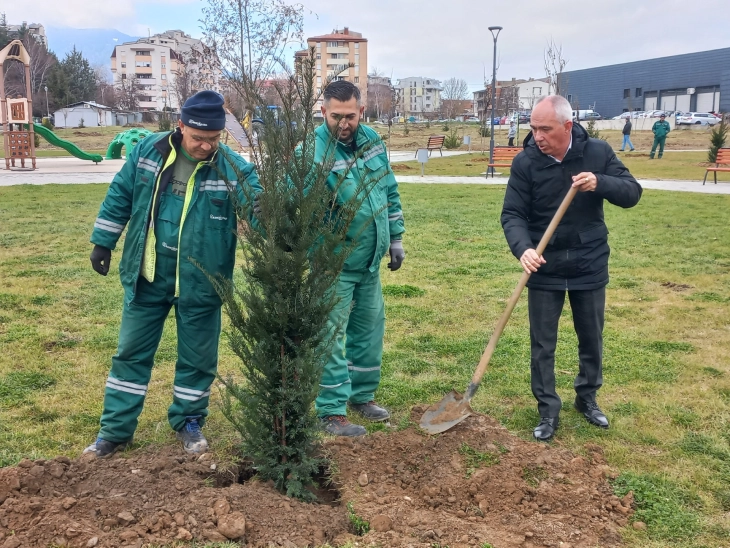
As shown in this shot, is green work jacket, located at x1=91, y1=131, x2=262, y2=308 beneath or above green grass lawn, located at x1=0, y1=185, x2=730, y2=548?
above

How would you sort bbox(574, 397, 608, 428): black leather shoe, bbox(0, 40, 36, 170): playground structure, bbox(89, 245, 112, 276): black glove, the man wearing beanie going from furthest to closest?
bbox(0, 40, 36, 170): playground structure < bbox(574, 397, 608, 428): black leather shoe < bbox(89, 245, 112, 276): black glove < the man wearing beanie

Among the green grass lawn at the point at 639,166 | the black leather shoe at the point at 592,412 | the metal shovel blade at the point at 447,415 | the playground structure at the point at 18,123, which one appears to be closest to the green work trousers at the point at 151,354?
the metal shovel blade at the point at 447,415

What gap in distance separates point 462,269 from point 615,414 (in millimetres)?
4053

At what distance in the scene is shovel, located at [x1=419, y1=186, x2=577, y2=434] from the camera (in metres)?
3.73

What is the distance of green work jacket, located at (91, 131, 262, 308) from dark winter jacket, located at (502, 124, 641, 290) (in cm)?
165

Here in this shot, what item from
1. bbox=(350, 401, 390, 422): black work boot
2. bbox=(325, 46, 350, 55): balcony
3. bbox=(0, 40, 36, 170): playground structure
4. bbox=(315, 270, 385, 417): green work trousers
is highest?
bbox=(325, 46, 350, 55): balcony

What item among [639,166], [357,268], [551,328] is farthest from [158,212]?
[639,166]

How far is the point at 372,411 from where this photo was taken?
172 inches

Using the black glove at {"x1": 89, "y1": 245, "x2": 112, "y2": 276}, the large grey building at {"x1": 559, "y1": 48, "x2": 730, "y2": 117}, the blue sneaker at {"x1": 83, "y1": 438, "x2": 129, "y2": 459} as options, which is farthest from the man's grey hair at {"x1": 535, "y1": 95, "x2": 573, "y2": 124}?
the large grey building at {"x1": 559, "y1": 48, "x2": 730, "y2": 117}

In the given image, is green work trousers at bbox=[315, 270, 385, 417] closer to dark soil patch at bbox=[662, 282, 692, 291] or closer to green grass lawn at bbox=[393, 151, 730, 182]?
dark soil patch at bbox=[662, 282, 692, 291]

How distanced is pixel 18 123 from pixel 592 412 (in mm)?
22998

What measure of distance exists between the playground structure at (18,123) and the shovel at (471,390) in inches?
841

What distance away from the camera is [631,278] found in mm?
7883

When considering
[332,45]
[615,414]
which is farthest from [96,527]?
[332,45]
